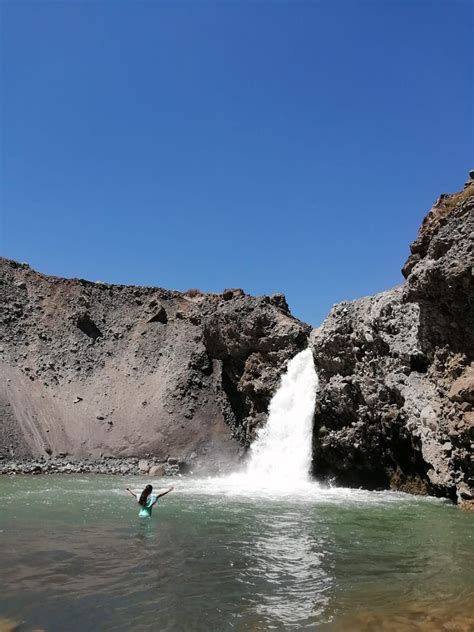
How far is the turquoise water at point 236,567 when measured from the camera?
9.11 metres

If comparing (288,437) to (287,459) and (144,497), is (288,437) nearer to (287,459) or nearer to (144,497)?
(287,459)

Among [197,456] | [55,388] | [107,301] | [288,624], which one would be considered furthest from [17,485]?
[107,301]

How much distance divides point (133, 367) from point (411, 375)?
33402mm

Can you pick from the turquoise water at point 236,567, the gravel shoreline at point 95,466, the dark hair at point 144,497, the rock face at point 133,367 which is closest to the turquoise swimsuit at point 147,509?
the dark hair at point 144,497

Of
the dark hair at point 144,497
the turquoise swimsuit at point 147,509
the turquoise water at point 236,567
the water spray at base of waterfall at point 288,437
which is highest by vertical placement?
the water spray at base of waterfall at point 288,437

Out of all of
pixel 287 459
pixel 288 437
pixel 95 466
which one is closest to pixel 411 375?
pixel 287 459

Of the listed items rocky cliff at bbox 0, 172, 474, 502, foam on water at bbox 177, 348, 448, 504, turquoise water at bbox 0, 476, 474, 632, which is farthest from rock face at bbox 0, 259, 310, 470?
turquoise water at bbox 0, 476, 474, 632

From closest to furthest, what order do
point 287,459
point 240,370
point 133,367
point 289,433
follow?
point 287,459
point 289,433
point 240,370
point 133,367

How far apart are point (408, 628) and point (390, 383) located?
2102 cm

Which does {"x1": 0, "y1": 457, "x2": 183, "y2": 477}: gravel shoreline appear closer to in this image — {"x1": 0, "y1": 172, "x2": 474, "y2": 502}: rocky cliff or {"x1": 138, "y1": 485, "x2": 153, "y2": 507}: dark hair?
{"x1": 0, "y1": 172, "x2": 474, "y2": 502}: rocky cliff

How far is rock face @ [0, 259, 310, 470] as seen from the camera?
4422cm

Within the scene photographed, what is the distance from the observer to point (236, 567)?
488 inches

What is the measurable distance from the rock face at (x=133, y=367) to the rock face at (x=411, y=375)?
9.31 metres

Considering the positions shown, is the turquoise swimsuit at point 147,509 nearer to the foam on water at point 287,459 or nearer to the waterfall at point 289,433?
the foam on water at point 287,459
